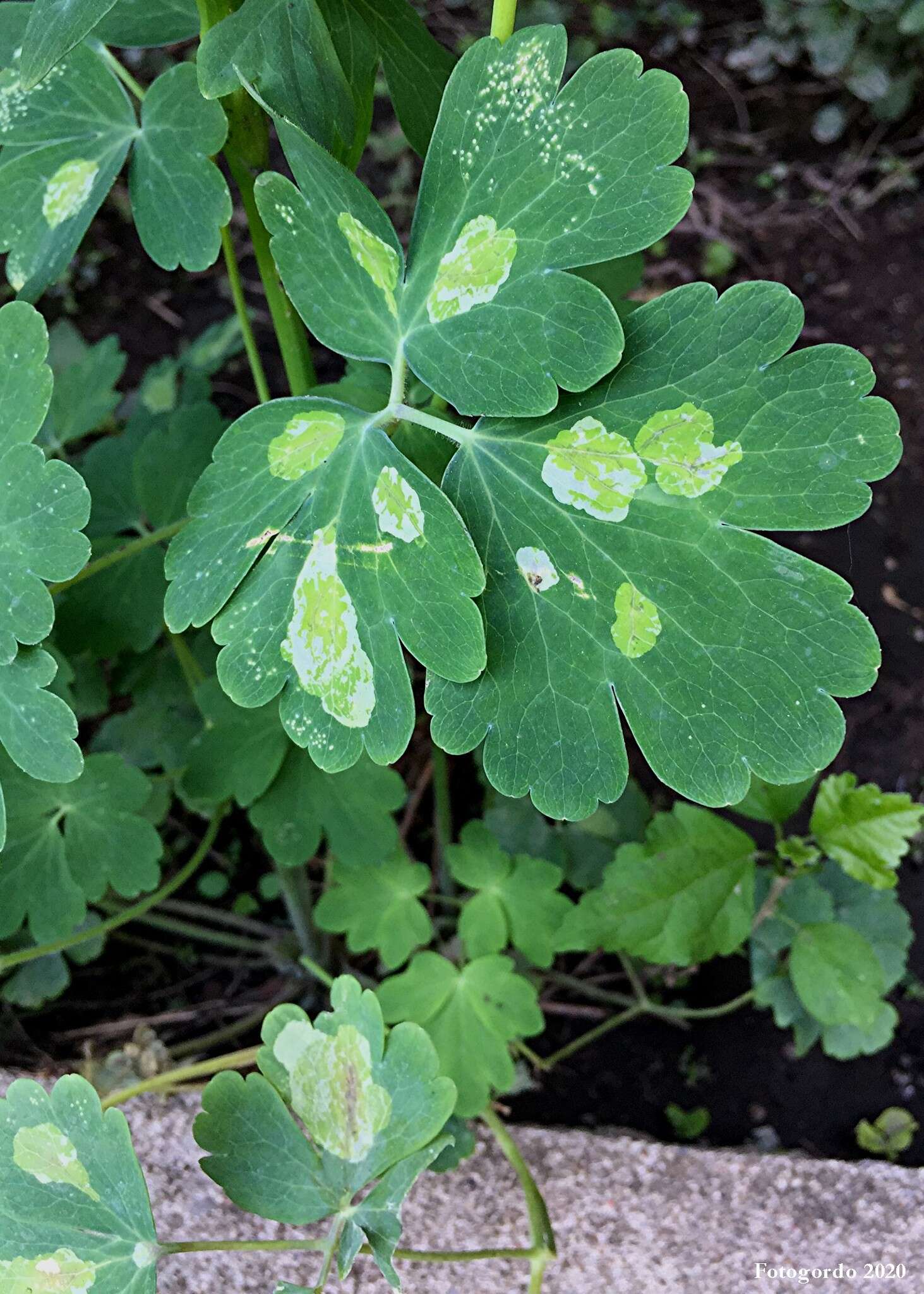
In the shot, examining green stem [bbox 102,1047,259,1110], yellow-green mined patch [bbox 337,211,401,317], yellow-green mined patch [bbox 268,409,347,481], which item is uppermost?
yellow-green mined patch [bbox 337,211,401,317]

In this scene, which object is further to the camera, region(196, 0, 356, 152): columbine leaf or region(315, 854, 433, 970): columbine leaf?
region(315, 854, 433, 970): columbine leaf

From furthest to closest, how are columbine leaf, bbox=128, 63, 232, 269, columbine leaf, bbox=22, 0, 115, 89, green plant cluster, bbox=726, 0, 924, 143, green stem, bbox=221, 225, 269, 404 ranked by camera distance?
green plant cluster, bbox=726, 0, 924, 143
green stem, bbox=221, 225, 269, 404
columbine leaf, bbox=128, 63, 232, 269
columbine leaf, bbox=22, 0, 115, 89

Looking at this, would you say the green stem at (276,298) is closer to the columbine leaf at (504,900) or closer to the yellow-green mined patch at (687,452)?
the yellow-green mined patch at (687,452)

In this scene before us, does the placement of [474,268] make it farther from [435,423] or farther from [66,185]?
[66,185]

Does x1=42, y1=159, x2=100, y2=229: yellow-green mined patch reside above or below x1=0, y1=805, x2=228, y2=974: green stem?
above

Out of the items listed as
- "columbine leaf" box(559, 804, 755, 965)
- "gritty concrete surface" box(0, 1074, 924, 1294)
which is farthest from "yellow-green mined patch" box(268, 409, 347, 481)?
"gritty concrete surface" box(0, 1074, 924, 1294)

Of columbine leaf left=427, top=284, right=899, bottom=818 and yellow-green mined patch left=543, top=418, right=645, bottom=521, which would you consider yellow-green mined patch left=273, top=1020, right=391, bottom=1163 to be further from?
yellow-green mined patch left=543, top=418, right=645, bottom=521
